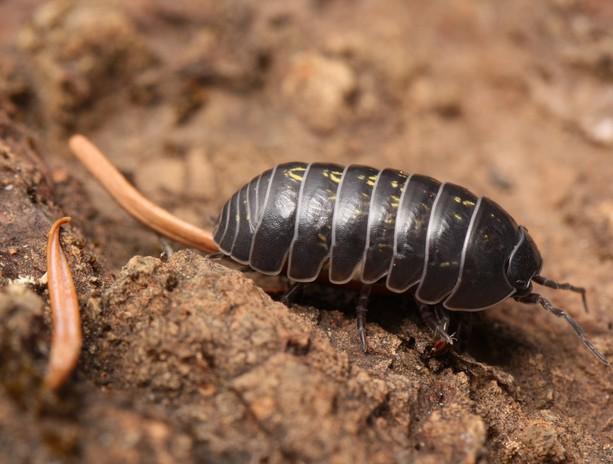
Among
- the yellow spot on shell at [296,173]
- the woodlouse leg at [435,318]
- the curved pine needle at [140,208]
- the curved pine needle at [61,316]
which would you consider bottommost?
the curved pine needle at [140,208]

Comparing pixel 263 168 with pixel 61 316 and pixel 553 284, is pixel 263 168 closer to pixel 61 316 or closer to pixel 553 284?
pixel 553 284

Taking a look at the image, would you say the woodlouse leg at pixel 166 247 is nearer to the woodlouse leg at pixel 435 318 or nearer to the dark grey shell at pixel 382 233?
the dark grey shell at pixel 382 233

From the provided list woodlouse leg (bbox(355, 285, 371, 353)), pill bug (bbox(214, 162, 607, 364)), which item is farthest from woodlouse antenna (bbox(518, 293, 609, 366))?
woodlouse leg (bbox(355, 285, 371, 353))

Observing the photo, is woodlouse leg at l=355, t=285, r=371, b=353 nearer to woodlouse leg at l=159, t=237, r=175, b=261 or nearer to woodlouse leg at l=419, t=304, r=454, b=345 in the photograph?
woodlouse leg at l=419, t=304, r=454, b=345

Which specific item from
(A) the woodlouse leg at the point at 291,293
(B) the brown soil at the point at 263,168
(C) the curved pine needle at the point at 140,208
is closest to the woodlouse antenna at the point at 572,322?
(B) the brown soil at the point at 263,168

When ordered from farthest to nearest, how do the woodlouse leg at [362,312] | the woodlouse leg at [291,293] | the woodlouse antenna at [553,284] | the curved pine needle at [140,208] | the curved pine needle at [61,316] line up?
1. the curved pine needle at [140,208]
2. the woodlouse antenna at [553,284]
3. the woodlouse leg at [291,293]
4. the woodlouse leg at [362,312]
5. the curved pine needle at [61,316]

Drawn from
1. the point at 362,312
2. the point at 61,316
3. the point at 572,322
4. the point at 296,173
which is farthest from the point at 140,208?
the point at 572,322
